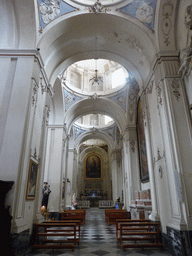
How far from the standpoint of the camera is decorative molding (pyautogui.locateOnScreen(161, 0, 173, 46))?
5.52 m

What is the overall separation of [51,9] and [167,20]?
361 cm

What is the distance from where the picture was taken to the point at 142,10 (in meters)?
6.07

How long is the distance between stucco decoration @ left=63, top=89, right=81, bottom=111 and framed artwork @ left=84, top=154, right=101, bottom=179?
16.3 m

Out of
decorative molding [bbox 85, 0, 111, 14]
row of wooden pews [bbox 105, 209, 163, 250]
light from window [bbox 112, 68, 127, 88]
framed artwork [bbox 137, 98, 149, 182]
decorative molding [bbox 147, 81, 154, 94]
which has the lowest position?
row of wooden pews [bbox 105, 209, 163, 250]

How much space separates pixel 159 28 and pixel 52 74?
4.20 metres

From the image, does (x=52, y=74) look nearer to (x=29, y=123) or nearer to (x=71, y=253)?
(x=29, y=123)

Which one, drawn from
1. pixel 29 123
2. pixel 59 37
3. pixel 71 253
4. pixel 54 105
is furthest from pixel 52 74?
pixel 71 253

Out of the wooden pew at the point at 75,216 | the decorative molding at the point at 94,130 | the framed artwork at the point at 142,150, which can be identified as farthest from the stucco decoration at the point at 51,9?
the decorative molding at the point at 94,130

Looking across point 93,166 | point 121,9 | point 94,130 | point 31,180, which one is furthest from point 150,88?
point 93,166

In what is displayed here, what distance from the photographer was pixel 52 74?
7.53 metres

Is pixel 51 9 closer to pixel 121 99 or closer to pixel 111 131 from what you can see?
pixel 121 99

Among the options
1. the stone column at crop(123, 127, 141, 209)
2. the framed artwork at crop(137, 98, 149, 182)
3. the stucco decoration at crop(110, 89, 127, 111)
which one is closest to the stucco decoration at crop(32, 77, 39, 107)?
the framed artwork at crop(137, 98, 149, 182)

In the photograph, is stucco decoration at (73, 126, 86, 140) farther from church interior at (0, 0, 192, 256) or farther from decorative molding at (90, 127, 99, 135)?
church interior at (0, 0, 192, 256)

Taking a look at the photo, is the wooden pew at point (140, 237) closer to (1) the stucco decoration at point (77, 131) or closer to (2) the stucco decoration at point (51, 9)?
(2) the stucco decoration at point (51, 9)
